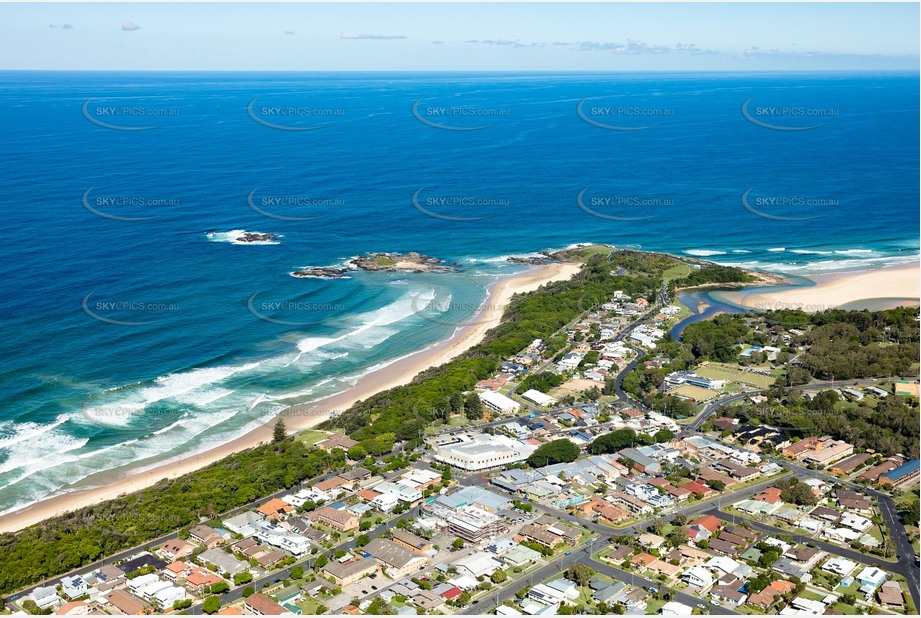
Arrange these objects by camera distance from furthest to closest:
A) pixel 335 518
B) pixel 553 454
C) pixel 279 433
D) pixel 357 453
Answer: pixel 279 433 → pixel 357 453 → pixel 553 454 → pixel 335 518

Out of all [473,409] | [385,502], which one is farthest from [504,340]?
[385,502]

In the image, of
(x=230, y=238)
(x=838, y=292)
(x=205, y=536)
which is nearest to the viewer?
(x=205, y=536)

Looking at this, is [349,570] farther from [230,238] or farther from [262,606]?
[230,238]

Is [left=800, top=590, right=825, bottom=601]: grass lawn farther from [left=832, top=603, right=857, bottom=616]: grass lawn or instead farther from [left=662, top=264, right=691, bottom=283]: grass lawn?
[left=662, top=264, right=691, bottom=283]: grass lawn

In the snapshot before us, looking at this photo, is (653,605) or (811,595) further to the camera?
(811,595)

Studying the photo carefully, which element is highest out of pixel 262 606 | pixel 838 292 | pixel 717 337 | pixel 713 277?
pixel 713 277

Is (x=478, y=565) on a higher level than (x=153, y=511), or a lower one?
higher
